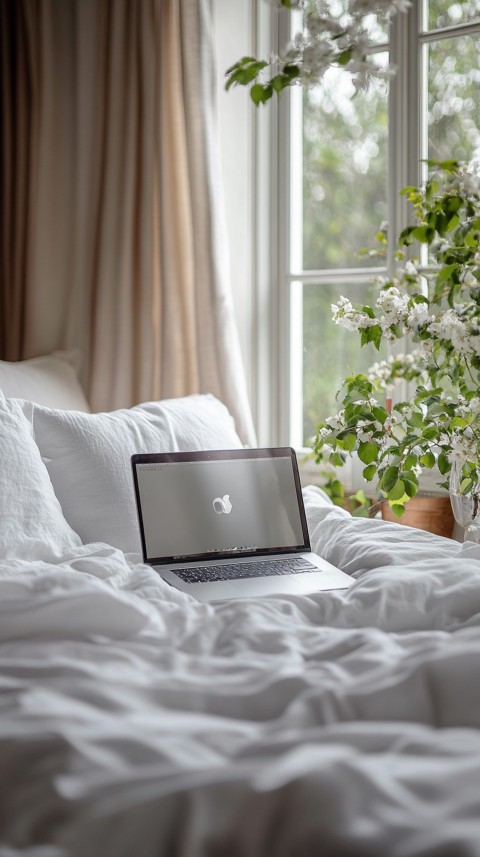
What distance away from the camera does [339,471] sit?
2.41m

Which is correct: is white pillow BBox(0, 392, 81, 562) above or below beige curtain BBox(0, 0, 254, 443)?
below

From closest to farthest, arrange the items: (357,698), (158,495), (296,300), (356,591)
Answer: (357,698) < (356,591) < (158,495) < (296,300)

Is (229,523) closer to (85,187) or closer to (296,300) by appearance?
(296,300)

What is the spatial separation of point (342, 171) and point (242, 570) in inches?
56.2

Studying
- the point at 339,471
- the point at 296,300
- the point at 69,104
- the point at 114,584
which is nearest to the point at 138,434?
the point at 114,584

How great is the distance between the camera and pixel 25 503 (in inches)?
58.6

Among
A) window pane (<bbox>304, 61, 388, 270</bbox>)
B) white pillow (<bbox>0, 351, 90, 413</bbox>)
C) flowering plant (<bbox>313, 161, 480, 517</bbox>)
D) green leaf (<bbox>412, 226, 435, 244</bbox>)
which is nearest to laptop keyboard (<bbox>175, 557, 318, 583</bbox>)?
flowering plant (<bbox>313, 161, 480, 517</bbox>)

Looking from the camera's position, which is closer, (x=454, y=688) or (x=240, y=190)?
(x=454, y=688)

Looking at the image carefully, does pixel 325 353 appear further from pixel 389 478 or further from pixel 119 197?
pixel 389 478

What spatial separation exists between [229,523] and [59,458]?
0.36 meters

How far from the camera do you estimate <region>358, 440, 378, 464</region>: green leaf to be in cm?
156

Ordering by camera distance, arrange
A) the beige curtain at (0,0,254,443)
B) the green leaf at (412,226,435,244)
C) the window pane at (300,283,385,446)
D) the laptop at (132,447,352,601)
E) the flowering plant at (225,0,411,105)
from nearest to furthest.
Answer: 1. the flowering plant at (225,0,411,105)
2. the green leaf at (412,226,435,244)
3. the laptop at (132,447,352,601)
4. the beige curtain at (0,0,254,443)
5. the window pane at (300,283,385,446)

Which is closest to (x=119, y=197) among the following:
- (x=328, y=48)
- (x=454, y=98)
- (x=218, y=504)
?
(x=454, y=98)

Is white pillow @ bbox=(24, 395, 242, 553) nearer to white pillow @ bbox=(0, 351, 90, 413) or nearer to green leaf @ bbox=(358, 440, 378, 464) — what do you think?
white pillow @ bbox=(0, 351, 90, 413)
